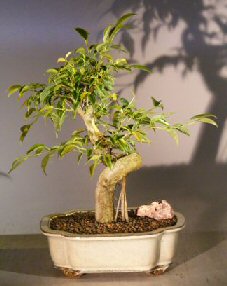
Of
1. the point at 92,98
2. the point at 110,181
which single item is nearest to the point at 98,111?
the point at 92,98

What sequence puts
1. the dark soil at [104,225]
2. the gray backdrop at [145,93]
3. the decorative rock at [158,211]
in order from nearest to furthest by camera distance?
the dark soil at [104,225] < the decorative rock at [158,211] < the gray backdrop at [145,93]

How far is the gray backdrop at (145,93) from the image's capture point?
7.70 ft

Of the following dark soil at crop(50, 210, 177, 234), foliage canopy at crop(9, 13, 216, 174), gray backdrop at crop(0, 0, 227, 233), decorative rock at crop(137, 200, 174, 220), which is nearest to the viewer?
foliage canopy at crop(9, 13, 216, 174)

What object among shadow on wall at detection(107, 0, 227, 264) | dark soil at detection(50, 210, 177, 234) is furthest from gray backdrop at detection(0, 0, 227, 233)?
dark soil at detection(50, 210, 177, 234)

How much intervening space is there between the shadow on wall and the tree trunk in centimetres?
48

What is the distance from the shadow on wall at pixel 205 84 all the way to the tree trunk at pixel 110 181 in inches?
18.8

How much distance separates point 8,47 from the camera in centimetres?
235

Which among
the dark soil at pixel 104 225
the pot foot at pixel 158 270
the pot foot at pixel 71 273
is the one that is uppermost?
the dark soil at pixel 104 225

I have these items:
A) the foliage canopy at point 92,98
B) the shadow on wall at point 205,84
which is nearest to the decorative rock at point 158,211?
Result: the foliage canopy at point 92,98

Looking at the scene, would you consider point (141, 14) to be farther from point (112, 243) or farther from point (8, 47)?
point (112, 243)

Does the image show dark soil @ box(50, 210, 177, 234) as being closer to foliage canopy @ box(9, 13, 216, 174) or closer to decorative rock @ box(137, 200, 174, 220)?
decorative rock @ box(137, 200, 174, 220)

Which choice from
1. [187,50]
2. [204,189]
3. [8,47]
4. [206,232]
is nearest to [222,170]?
[204,189]

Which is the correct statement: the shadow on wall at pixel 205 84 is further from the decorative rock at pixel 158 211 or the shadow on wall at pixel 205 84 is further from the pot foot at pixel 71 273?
the pot foot at pixel 71 273

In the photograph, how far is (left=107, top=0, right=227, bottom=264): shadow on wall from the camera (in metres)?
2.37
